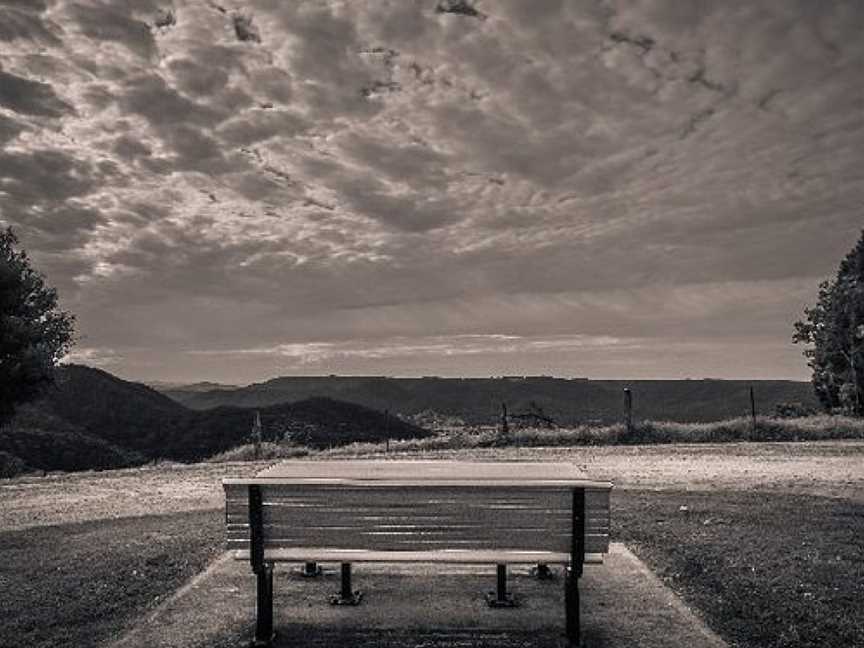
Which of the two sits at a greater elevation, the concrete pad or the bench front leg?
the bench front leg

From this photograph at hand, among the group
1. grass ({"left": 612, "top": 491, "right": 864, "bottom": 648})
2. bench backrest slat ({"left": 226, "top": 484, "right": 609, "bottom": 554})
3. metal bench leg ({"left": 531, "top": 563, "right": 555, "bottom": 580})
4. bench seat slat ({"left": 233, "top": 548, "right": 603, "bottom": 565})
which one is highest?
bench backrest slat ({"left": 226, "top": 484, "right": 609, "bottom": 554})

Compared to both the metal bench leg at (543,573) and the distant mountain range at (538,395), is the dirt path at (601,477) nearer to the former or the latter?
the metal bench leg at (543,573)

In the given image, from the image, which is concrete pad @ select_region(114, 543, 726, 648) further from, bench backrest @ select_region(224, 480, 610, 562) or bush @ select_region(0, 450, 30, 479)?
bush @ select_region(0, 450, 30, 479)

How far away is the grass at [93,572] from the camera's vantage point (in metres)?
6.38

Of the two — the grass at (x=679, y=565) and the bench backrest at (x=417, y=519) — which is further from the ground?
the bench backrest at (x=417, y=519)

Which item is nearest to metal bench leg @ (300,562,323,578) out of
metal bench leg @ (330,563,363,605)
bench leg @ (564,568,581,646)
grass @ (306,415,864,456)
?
metal bench leg @ (330,563,363,605)

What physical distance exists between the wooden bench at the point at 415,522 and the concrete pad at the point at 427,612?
38 centimetres

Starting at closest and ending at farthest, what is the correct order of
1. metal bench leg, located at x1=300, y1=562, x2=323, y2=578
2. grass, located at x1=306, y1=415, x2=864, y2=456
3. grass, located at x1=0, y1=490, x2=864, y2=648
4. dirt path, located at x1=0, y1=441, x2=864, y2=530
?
grass, located at x1=0, y1=490, x2=864, y2=648 → metal bench leg, located at x1=300, y1=562, x2=323, y2=578 → dirt path, located at x1=0, y1=441, x2=864, y2=530 → grass, located at x1=306, y1=415, x2=864, y2=456

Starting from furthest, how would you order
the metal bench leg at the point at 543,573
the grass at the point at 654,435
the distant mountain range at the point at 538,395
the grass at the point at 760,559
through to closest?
the distant mountain range at the point at 538,395
the grass at the point at 654,435
the metal bench leg at the point at 543,573
the grass at the point at 760,559

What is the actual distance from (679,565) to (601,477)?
683 centimetres

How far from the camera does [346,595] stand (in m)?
6.51

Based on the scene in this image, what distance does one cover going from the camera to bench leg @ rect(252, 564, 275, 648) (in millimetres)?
5641

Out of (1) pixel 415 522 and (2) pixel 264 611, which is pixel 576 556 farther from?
(2) pixel 264 611

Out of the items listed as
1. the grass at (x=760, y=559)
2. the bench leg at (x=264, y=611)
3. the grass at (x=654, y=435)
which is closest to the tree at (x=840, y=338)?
the grass at (x=654, y=435)
